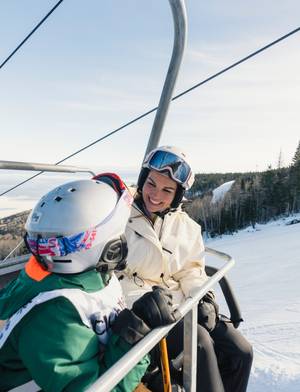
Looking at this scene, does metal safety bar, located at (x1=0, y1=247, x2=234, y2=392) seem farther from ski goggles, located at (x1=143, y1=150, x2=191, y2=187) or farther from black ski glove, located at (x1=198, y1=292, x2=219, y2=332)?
ski goggles, located at (x1=143, y1=150, x2=191, y2=187)

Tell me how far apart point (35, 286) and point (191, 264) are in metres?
1.32

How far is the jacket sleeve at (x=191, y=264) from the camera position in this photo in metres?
2.35

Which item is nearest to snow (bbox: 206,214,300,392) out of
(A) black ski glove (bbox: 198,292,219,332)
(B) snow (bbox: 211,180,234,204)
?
(A) black ski glove (bbox: 198,292,219,332)

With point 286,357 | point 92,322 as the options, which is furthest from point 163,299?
point 286,357

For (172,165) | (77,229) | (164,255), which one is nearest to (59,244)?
(77,229)

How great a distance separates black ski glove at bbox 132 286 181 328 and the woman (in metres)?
0.73

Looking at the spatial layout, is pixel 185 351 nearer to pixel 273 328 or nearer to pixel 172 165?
pixel 172 165

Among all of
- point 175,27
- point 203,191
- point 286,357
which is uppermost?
point 175,27

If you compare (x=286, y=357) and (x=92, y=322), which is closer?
(x=92, y=322)

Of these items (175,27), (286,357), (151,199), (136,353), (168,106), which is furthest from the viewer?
(286,357)

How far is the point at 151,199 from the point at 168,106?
35.4 inches

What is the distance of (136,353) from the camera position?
1.14 m

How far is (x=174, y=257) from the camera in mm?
2357

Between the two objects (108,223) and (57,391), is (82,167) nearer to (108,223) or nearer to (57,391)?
(108,223)
